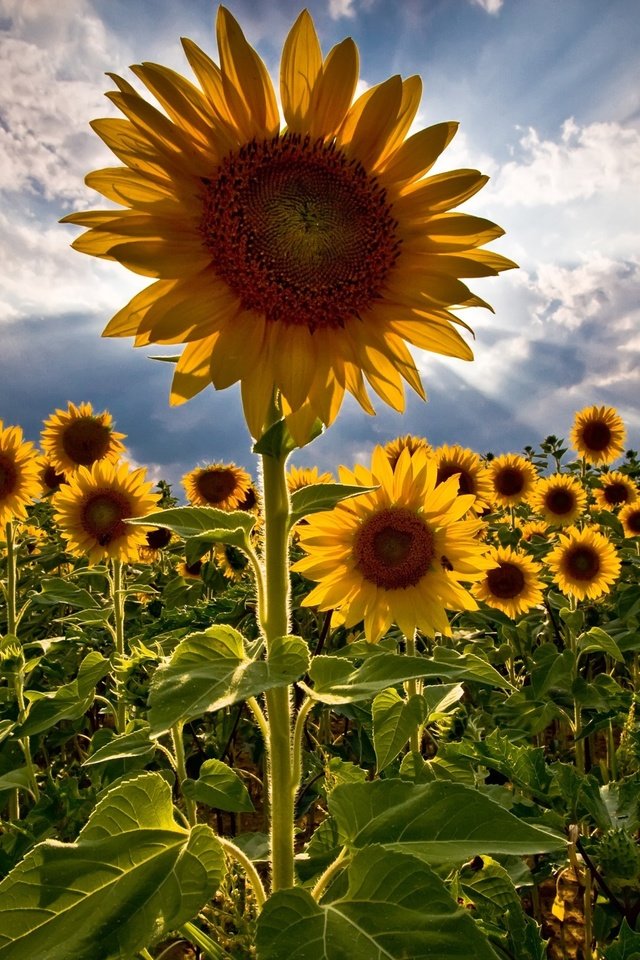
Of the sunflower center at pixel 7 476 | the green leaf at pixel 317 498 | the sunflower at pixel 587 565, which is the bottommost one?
the green leaf at pixel 317 498

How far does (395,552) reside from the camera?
2.75 meters

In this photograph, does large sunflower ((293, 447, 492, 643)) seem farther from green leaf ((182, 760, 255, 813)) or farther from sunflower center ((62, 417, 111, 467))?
sunflower center ((62, 417, 111, 467))

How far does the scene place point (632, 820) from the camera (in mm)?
2033

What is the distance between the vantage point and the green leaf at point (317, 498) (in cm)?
153

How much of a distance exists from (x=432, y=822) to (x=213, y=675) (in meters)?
0.46

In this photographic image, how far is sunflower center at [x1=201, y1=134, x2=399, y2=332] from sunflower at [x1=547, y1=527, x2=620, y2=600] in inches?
149

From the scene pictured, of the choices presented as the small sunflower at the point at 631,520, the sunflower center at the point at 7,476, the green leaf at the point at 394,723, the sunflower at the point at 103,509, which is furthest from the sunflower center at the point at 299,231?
the small sunflower at the point at 631,520

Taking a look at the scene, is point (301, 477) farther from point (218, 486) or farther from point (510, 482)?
point (510, 482)

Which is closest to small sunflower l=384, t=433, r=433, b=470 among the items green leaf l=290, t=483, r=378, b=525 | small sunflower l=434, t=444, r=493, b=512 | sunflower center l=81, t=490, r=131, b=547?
small sunflower l=434, t=444, r=493, b=512

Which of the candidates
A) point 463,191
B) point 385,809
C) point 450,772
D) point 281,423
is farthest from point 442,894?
point 463,191

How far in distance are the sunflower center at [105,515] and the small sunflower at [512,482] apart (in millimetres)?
3961

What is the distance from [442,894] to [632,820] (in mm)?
1112

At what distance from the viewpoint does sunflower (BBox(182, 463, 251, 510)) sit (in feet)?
20.7

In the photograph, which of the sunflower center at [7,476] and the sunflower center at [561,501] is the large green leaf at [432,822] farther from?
the sunflower center at [561,501]
